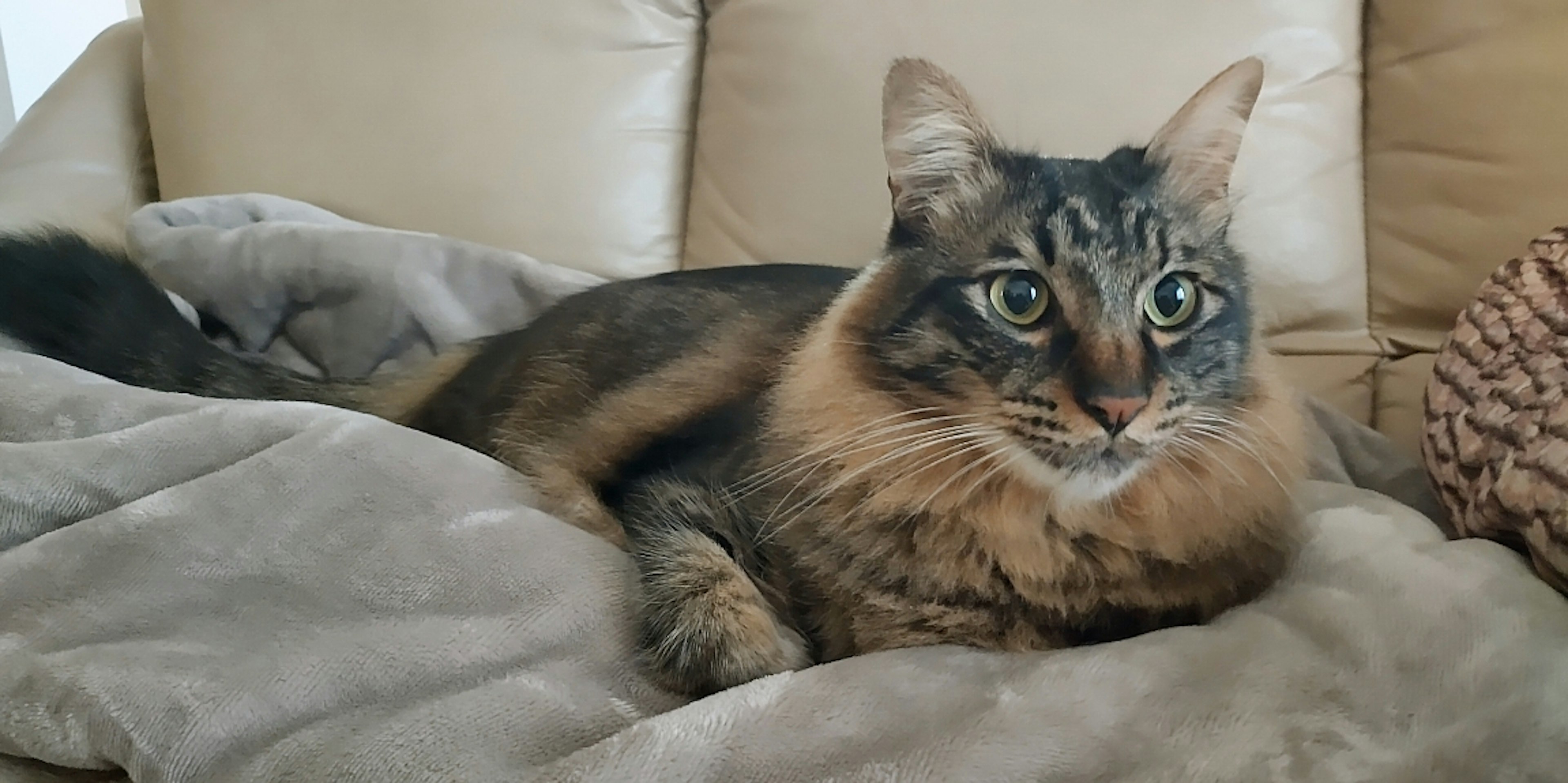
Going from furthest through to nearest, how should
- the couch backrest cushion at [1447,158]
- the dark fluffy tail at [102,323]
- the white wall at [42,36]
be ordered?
the white wall at [42,36]
the couch backrest cushion at [1447,158]
the dark fluffy tail at [102,323]

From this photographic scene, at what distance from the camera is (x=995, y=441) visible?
0.84 m

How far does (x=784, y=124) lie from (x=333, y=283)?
30.6 inches

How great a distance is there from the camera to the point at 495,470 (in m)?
1.04

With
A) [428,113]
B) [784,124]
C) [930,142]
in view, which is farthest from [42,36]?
[930,142]

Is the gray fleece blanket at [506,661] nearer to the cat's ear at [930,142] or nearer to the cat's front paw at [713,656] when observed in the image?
the cat's front paw at [713,656]

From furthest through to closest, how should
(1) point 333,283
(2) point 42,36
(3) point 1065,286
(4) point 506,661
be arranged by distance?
(2) point 42,36 < (1) point 333,283 < (3) point 1065,286 < (4) point 506,661

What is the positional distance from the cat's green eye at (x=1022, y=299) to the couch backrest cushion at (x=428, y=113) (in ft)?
3.47

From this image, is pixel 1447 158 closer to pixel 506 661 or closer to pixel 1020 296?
pixel 1020 296

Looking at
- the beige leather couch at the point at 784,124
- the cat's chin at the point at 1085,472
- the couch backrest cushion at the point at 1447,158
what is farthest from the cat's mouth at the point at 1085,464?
the couch backrest cushion at the point at 1447,158

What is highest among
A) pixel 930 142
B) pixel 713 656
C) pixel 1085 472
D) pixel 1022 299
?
pixel 930 142

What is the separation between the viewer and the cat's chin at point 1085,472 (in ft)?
2.67

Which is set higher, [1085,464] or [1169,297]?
[1169,297]

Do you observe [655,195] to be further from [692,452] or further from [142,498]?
[142,498]

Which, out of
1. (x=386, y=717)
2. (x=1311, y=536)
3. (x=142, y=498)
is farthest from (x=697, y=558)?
(x=1311, y=536)
